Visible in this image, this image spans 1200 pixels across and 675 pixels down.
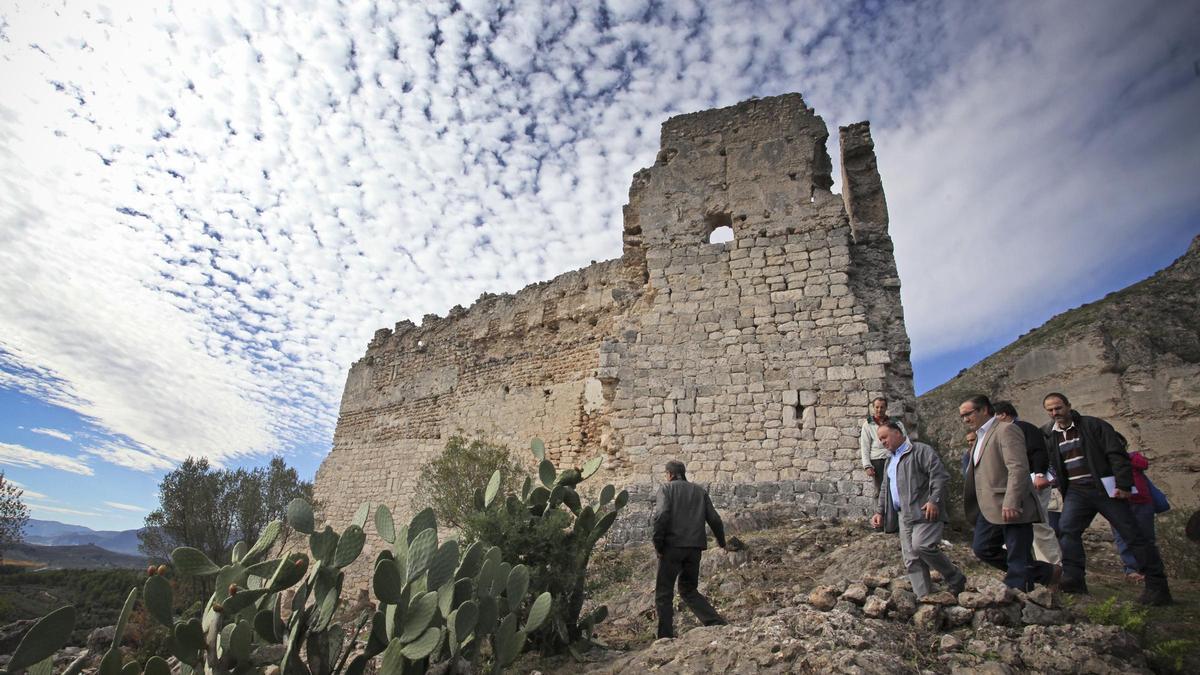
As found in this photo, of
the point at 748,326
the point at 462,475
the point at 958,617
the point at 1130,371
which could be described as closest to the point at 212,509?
the point at 462,475

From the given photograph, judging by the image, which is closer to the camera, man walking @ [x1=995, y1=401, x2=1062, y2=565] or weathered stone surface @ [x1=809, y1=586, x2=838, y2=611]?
weathered stone surface @ [x1=809, y1=586, x2=838, y2=611]

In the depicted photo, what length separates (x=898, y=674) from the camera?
9.64 feet

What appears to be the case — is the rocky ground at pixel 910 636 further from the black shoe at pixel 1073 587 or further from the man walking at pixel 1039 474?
the man walking at pixel 1039 474

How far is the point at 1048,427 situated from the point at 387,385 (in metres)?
13.7

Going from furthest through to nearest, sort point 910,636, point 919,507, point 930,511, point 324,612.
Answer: point 919,507
point 930,511
point 910,636
point 324,612

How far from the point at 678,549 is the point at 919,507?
166 centimetres

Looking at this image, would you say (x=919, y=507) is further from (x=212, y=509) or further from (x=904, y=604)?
(x=212, y=509)

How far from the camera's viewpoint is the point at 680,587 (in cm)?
449

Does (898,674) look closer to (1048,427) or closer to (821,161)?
(1048,427)

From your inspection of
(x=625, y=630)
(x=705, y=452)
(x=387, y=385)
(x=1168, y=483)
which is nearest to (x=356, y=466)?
(x=387, y=385)

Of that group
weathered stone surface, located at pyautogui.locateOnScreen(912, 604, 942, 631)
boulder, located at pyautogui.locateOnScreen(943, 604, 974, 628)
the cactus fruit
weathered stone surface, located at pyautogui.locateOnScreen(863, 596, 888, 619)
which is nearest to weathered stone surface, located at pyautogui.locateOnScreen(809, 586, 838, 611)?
weathered stone surface, located at pyautogui.locateOnScreen(863, 596, 888, 619)

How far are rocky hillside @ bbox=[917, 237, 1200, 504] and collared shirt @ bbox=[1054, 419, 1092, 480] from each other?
4971 mm

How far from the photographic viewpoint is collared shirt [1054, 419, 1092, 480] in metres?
4.25

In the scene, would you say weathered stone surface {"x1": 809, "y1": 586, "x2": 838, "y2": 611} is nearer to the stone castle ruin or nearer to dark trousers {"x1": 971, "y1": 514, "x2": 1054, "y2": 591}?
dark trousers {"x1": 971, "y1": 514, "x2": 1054, "y2": 591}
